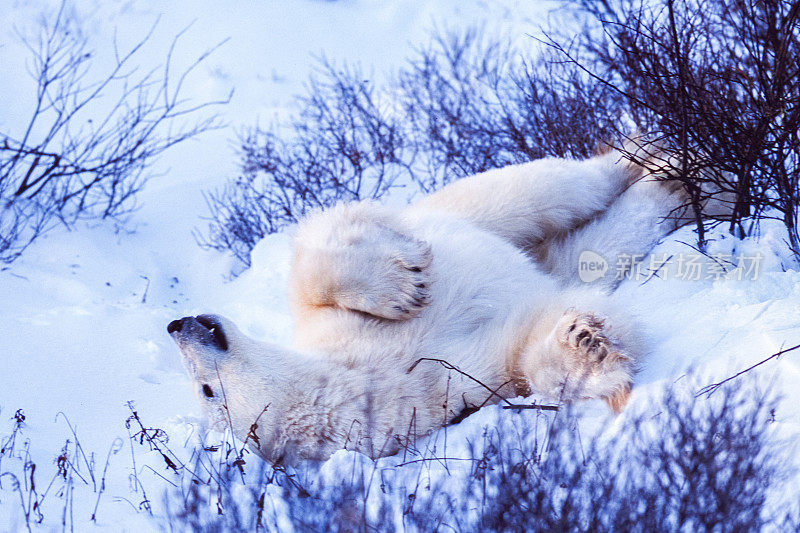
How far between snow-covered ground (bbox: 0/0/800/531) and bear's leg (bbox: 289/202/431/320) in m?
0.60

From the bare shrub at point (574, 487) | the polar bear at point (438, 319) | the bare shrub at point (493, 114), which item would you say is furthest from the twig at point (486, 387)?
the bare shrub at point (493, 114)

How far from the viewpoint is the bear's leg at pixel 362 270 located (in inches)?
119

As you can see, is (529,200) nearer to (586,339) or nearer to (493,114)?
(586,339)

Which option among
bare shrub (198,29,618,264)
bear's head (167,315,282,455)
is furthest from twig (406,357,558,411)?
bare shrub (198,29,618,264)

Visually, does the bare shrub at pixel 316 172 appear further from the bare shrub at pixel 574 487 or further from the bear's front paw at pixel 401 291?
the bare shrub at pixel 574 487

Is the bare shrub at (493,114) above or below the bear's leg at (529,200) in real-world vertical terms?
above

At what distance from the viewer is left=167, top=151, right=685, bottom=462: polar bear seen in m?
2.59

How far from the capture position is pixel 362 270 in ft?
10.1

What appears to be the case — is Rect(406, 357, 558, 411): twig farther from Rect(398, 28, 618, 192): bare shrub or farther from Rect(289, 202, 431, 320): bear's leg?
Rect(398, 28, 618, 192): bare shrub

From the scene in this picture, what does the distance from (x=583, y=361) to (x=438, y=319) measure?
651 mm

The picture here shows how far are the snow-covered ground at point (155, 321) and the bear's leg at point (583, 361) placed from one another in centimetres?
7

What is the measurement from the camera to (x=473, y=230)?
3.67 meters

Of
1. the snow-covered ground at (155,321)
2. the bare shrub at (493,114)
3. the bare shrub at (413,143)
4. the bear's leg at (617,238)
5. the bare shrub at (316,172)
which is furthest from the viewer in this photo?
the bare shrub at (316,172)

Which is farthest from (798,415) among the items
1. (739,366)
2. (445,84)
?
(445,84)
